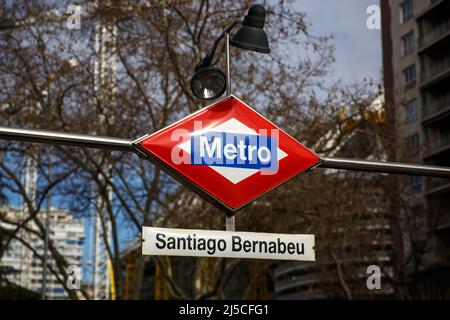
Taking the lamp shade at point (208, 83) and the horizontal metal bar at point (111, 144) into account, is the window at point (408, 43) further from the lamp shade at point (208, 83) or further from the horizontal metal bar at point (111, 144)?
the lamp shade at point (208, 83)

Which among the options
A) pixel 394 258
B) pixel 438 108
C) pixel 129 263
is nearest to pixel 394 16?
pixel 438 108

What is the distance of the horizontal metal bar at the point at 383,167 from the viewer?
6.87m

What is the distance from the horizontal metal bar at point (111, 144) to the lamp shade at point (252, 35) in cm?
143

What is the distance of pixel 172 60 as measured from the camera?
68.3 feet

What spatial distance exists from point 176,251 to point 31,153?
17888mm

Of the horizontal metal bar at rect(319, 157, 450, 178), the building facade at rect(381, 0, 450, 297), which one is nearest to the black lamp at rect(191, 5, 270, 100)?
the horizontal metal bar at rect(319, 157, 450, 178)

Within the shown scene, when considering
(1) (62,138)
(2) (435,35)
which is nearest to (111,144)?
(1) (62,138)

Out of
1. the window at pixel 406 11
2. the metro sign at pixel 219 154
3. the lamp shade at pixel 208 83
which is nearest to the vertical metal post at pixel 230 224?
the metro sign at pixel 219 154

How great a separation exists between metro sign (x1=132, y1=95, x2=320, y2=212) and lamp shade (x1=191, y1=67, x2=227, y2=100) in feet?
2.06

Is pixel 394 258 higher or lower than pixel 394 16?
lower

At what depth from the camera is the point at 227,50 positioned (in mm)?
7082

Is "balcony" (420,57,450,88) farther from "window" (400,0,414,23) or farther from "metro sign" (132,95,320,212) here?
"metro sign" (132,95,320,212)
